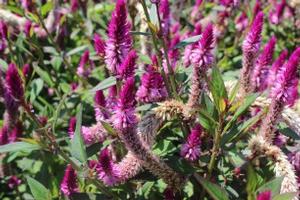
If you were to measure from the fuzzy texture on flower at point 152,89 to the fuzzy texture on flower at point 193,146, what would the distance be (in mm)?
282

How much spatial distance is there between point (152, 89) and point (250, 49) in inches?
20.6

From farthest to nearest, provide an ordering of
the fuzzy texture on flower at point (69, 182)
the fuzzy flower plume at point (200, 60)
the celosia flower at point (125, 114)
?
the fuzzy texture on flower at point (69, 182) → the fuzzy flower plume at point (200, 60) → the celosia flower at point (125, 114)

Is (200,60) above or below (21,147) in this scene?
above

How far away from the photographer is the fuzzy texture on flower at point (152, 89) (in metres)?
2.33

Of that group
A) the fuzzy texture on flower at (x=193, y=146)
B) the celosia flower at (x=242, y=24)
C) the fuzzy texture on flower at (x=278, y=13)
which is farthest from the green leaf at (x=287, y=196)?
the fuzzy texture on flower at (x=278, y=13)

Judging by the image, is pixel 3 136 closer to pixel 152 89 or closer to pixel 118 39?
pixel 152 89

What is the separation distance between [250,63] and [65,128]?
205cm

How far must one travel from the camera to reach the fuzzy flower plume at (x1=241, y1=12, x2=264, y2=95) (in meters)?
2.34

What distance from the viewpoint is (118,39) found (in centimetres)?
215

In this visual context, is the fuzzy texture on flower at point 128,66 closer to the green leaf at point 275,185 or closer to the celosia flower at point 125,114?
the celosia flower at point 125,114

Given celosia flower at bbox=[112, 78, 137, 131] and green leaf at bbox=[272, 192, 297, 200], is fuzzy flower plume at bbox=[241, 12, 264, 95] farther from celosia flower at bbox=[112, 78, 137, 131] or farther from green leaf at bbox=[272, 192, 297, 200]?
green leaf at bbox=[272, 192, 297, 200]

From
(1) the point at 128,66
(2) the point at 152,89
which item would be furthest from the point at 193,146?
(1) the point at 128,66

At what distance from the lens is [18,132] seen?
328cm

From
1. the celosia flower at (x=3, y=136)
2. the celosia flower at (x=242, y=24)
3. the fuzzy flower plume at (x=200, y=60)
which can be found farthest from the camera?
the celosia flower at (x=242, y=24)
